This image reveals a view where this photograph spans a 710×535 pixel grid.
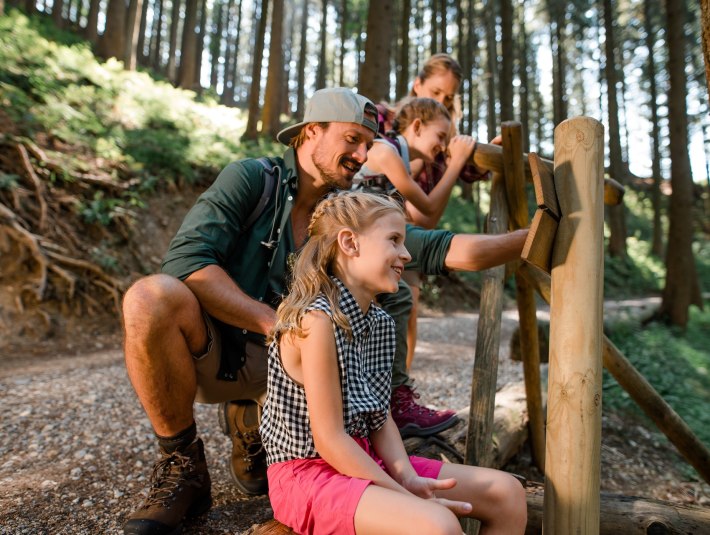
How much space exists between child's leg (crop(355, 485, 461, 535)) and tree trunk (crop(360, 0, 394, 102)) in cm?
722

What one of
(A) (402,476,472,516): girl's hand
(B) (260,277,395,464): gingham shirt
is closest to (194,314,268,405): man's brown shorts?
(B) (260,277,395,464): gingham shirt

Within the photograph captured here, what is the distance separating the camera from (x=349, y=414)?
1.61m

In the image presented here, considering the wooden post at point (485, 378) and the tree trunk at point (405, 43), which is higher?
the tree trunk at point (405, 43)

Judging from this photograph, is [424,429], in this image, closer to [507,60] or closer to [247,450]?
[247,450]

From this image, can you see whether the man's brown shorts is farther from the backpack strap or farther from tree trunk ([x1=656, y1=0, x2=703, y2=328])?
tree trunk ([x1=656, y1=0, x2=703, y2=328])

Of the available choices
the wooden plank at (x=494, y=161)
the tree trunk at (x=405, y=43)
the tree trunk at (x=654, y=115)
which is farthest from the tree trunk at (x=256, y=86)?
the tree trunk at (x=654, y=115)

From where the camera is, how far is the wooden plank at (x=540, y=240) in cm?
167

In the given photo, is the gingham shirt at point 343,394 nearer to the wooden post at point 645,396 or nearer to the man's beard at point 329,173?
the man's beard at point 329,173

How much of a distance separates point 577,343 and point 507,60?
449 inches

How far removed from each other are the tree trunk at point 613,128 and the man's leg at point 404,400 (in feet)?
50.5

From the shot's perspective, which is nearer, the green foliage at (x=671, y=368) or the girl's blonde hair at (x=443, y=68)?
the girl's blonde hair at (x=443, y=68)

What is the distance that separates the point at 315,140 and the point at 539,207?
120 centimetres

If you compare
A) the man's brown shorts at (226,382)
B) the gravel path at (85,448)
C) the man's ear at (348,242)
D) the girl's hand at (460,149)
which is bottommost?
the gravel path at (85,448)

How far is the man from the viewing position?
6.70 feet
